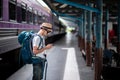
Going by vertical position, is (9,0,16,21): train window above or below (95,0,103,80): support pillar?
above

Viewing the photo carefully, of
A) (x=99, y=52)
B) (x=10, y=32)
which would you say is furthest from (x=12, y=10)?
(x=99, y=52)

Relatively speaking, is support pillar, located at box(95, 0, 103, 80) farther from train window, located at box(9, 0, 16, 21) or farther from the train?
train window, located at box(9, 0, 16, 21)

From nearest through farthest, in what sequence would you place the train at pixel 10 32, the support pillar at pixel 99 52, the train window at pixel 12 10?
1. the train at pixel 10 32
2. the support pillar at pixel 99 52
3. the train window at pixel 12 10

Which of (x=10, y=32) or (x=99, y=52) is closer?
(x=99, y=52)

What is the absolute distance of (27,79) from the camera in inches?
292

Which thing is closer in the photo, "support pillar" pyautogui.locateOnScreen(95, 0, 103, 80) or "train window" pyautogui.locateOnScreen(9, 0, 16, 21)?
"support pillar" pyautogui.locateOnScreen(95, 0, 103, 80)

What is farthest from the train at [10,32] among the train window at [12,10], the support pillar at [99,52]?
the support pillar at [99,52]

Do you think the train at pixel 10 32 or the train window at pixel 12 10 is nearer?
the train at pixel 10 32

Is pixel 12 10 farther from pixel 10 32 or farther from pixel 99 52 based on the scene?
pixel 99 52

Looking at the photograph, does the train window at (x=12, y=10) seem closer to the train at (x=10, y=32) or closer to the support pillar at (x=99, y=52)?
the train at (x=10, y=32)

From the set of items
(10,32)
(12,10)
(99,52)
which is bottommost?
(99,52)

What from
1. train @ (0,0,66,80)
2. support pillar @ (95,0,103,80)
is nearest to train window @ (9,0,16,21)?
train @ (0,0,66,80)

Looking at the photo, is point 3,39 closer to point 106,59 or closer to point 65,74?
point 65,74

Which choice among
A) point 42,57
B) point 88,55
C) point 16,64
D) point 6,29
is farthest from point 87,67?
point 42,57
